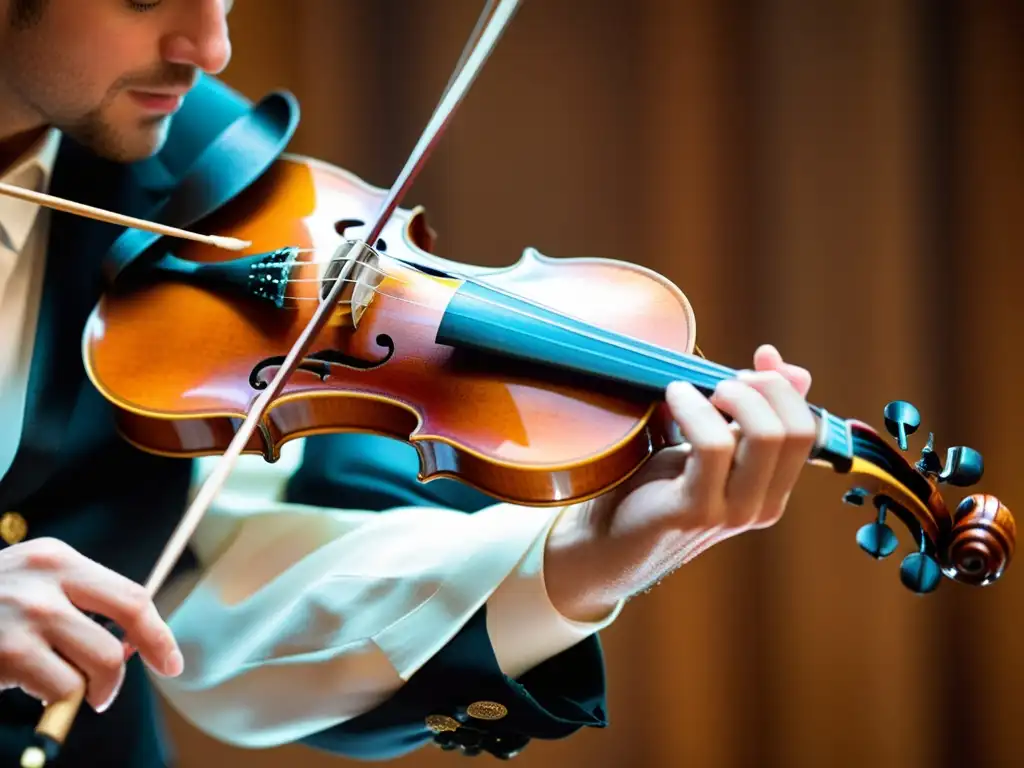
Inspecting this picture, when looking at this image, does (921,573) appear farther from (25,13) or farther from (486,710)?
(25,13)

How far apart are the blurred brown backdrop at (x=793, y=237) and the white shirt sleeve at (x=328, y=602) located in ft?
2.27

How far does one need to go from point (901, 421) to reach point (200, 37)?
545 mm

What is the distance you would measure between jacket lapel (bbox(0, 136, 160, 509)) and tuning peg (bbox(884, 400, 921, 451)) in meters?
0.56

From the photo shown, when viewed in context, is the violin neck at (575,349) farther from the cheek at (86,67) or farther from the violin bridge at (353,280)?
the cheek at (86,67)

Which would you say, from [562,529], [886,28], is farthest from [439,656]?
[886,28]

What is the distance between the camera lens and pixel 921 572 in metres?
0.58

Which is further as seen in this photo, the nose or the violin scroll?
the nose

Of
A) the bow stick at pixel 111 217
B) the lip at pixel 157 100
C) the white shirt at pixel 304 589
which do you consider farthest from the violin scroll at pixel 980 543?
the lip at pixel 157 100

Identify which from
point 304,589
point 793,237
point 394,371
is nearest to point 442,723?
point 304,589

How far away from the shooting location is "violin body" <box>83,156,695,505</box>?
60cm

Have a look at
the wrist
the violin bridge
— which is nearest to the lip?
the violin bridge

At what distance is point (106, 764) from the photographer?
79 cm

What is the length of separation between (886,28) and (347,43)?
72 centimetres

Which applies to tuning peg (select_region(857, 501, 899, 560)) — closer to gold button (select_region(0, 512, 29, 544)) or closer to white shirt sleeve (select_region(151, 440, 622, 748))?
white shirt sleeve (select_region(151, 440, 622, 748))
